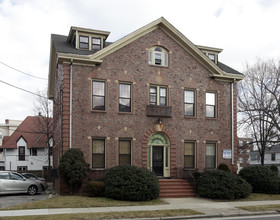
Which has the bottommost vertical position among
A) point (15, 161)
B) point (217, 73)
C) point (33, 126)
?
point (15, 161)

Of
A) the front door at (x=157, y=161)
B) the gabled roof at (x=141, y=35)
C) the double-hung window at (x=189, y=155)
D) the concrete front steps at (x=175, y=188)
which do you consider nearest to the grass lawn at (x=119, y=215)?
the concrete front steps at (x=175, y=188)

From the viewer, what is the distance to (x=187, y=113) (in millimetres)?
24609

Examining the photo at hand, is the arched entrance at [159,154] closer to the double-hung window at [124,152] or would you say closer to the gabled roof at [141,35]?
the double-hung window at [124,152]

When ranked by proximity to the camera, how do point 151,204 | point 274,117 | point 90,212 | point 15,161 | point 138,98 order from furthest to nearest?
1. point 15,161
2. point 274,117
3. point 138,98
4. point 151,204
5. point 90,212

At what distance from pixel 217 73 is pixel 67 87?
35.0 feet

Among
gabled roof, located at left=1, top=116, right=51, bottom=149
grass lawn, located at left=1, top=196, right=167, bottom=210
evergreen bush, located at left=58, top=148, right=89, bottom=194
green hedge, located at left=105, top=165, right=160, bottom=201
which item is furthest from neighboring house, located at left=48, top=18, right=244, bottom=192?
gabled roof, located at left=1, top=116, right=51, bottom=149

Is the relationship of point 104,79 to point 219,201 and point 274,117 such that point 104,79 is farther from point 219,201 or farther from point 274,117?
point 274,117

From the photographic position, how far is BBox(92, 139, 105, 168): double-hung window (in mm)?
21766

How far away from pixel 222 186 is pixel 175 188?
3.00 m

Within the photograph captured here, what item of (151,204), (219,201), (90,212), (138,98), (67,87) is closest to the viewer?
(90,212)

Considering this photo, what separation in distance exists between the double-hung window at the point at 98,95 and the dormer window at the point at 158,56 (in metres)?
3.80

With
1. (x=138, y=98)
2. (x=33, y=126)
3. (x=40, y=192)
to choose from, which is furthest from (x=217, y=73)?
(x=33, y=126)

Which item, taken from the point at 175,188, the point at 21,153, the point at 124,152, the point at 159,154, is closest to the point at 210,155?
the point at 159,154

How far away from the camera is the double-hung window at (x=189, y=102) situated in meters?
24.6
